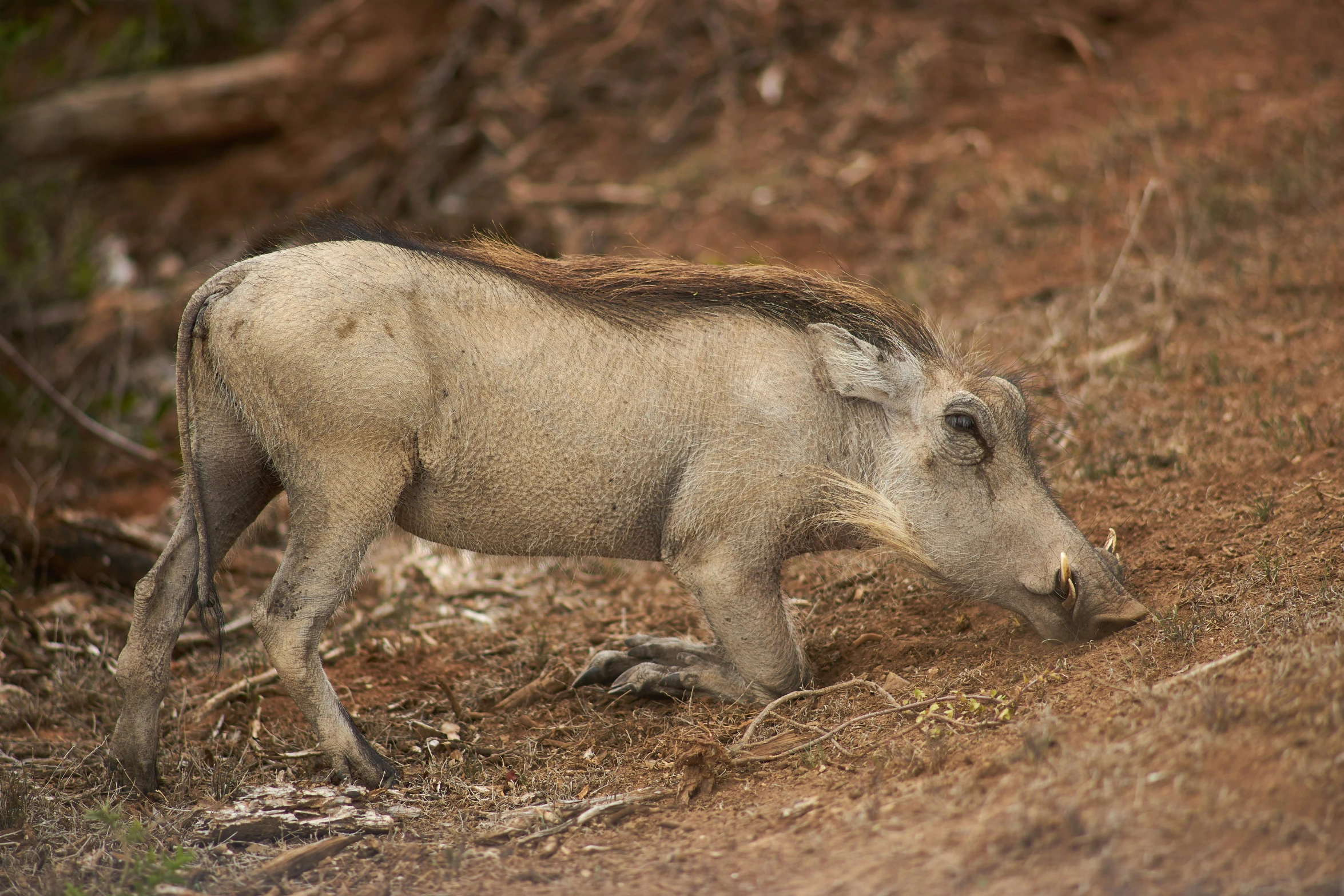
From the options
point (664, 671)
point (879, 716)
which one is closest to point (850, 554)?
point (664, 671)

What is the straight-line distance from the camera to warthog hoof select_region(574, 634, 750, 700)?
3639 mm

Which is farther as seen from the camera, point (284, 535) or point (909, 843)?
point (284, 535)

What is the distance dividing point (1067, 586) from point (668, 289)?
149 centimetres

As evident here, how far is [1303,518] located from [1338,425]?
691 mm

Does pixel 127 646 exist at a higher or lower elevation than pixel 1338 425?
lower

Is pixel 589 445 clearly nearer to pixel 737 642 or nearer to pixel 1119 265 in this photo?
pixel 737 642

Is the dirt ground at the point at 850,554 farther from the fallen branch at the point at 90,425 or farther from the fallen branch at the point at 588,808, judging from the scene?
the fallen branch at the point at 90,425

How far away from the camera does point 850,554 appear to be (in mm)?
4531

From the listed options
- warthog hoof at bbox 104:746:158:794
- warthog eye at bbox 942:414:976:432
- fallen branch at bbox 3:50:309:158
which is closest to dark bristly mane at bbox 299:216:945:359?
warthog eye at bbox 942:414:976:432

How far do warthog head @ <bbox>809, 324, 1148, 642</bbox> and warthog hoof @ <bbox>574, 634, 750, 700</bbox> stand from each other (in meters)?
0.64

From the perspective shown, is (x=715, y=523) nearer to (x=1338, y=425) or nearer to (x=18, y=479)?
(x=1338, y=425)

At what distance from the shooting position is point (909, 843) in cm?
235

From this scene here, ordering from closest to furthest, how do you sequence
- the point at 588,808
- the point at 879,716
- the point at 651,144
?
the point at 588,808 → the point at 879,716 → the point at 651,144

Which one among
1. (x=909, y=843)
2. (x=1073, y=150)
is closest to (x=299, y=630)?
(x=909, y=843)
